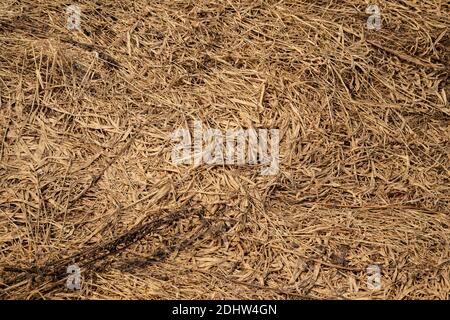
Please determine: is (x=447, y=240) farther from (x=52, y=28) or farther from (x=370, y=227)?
(x=52, y=28)

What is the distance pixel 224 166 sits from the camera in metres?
1.88

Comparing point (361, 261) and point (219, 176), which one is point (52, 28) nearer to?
point (219, 176)

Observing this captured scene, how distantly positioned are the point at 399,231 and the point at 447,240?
16 cm

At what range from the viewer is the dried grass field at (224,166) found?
1781 mm

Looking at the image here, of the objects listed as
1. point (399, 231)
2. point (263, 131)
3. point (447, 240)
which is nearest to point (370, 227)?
point (399, 231)

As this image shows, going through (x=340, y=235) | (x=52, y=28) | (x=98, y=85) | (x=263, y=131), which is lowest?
(x=340, y=235)

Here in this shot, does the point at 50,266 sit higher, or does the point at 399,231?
the point at 399,231

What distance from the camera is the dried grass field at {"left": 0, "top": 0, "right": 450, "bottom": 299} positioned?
178cm

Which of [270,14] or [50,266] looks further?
[270,14]

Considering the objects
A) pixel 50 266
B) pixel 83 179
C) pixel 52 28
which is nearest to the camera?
pixel 50 266

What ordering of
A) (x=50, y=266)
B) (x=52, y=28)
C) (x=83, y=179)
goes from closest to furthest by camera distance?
(x=50, y=266), (x=83, y=179), (x=52, y=28)

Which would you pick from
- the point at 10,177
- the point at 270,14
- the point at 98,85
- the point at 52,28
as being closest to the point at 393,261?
the point at 270,14

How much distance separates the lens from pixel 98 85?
1.96m

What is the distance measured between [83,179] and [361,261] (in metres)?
0.93
